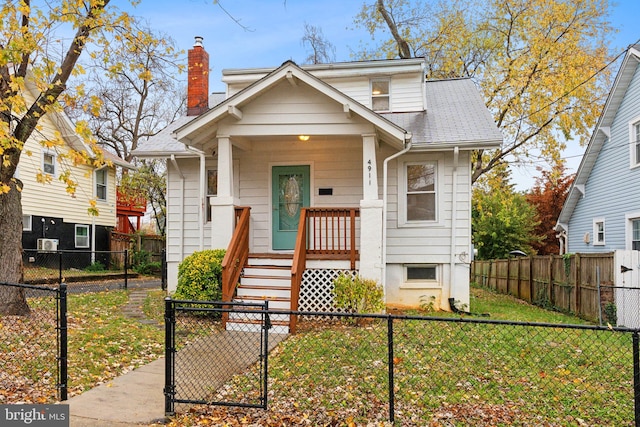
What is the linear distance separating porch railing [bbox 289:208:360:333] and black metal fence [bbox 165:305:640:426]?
137 cm

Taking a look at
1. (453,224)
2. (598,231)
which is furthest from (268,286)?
(598,231)

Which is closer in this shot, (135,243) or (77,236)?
(77,236)

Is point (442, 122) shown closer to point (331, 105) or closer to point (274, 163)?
point (331, 105)

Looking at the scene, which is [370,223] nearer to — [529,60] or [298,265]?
[298,265]

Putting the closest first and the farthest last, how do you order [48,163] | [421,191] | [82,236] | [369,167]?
[369,167] < [421,191] < [48,163] < [82,236]

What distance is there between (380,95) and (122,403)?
988 centimetres

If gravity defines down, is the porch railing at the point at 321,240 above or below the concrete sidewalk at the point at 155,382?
above

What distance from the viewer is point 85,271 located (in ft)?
59.1

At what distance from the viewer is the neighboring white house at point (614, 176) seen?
44.3 feet

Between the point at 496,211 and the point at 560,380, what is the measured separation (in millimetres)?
19679

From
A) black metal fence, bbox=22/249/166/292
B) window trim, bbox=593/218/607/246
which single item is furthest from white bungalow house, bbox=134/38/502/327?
window trim, bbox=593/218/607/246

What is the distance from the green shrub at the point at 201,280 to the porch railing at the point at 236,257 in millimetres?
325

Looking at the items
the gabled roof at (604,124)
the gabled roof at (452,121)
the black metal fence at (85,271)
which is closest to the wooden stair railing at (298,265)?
the gabled roof at (452,121)

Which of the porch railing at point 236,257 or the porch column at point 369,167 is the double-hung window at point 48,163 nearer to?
the porch railing at point 236,257
